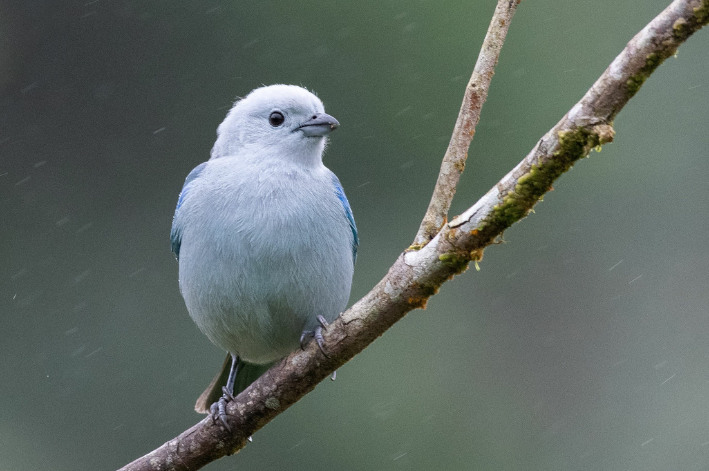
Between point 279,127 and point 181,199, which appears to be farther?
point 181,199

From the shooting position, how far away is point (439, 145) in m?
10.7

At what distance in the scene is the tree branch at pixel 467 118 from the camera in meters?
3.32

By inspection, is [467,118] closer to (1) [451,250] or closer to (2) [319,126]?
(1) [451,250]

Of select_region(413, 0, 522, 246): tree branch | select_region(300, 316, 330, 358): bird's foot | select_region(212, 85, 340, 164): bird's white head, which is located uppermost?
select_region(413, 0, 522, 246): tree branch

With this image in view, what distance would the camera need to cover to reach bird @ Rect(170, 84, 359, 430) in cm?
405

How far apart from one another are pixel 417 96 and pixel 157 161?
3132mm

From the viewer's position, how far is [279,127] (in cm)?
443

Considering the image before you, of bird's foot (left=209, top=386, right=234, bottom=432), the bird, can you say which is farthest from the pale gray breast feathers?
bird's foot (left=209, top=386, right=234, bottom=432)

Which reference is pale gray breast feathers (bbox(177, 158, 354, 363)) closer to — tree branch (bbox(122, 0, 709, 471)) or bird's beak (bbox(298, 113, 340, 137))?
bird's beak (bbox(298, 113, 340, 137))

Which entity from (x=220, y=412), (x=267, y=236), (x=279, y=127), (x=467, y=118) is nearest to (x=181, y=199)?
(x=279, y=127)

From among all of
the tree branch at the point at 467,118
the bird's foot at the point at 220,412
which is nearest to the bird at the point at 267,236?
the bird's foot at the point at 220,412

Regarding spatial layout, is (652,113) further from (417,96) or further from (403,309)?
(403,309)

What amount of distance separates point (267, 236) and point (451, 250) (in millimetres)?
1175

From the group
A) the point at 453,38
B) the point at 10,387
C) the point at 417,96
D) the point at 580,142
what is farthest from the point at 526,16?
the point at 580,142
